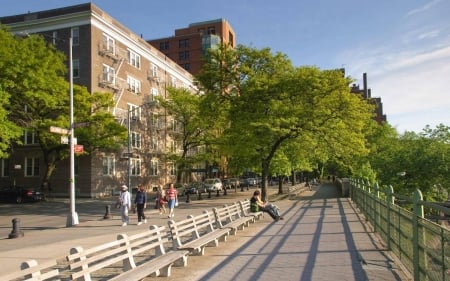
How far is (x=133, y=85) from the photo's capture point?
5556 centimetres

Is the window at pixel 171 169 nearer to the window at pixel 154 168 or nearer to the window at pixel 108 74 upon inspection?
the window at pixel 154 168

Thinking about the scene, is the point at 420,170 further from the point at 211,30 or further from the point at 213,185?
the point at 211,30

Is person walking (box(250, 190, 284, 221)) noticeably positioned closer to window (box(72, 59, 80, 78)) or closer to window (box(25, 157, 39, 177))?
window (box(72, 59, 80, 78))

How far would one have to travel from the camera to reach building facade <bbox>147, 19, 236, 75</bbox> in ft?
346

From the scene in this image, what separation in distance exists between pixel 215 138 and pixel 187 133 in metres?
3.61

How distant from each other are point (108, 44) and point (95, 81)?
205 inches

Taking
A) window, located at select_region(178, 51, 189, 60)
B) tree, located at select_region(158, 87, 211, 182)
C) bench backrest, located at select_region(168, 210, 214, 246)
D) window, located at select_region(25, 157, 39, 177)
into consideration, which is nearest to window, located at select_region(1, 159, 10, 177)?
window, located at select_region(25, 157, 39, 177)

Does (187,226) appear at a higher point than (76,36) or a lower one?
lower

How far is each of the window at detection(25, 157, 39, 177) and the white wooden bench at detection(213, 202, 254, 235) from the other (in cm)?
3488

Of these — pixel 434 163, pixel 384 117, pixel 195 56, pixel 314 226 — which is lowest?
pixel 314 226

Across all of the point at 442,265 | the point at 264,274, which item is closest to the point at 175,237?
the point at 264,274

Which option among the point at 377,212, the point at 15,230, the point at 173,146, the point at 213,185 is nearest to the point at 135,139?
the point at 173,146

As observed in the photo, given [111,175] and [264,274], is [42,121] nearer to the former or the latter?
[111,175]

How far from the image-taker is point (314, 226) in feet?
55.9
